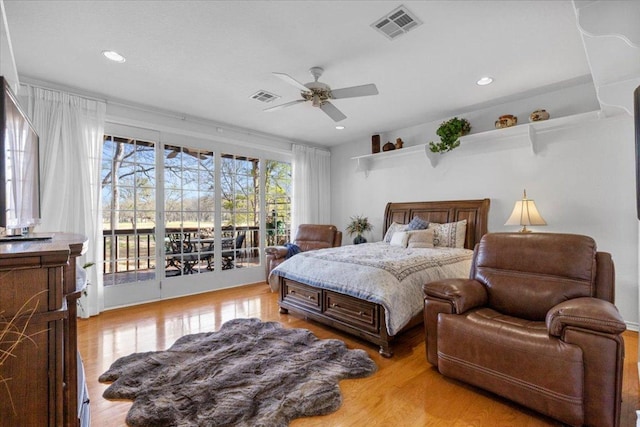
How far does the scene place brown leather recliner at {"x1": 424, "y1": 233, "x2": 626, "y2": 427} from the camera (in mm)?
1538

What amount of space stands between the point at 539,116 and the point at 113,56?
4.48 metres

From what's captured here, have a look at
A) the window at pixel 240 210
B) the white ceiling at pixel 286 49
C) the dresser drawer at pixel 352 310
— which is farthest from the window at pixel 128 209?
the dresser drawer at pixel 352 310

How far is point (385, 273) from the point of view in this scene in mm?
2631

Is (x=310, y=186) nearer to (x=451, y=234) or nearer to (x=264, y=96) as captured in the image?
(x=264, y=96)

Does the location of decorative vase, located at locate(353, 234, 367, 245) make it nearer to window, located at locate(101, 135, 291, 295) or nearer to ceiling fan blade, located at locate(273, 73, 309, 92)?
window, located at locate(101, 135, 291, 295)

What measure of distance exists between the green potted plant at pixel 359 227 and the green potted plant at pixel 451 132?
1.82m

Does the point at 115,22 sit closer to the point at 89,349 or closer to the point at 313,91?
the point at 313,91

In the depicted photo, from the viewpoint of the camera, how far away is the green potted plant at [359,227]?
539 centimetres

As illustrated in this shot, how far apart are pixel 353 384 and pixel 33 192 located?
2.48m

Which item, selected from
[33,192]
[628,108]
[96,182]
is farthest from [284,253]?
[628,108]

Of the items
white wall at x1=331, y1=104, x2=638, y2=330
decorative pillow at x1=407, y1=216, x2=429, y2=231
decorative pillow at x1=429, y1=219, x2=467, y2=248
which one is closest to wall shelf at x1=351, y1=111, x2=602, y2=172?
white wall at x1=331, y1=104, x2=638, y2=330

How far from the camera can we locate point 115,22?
7.25 feet

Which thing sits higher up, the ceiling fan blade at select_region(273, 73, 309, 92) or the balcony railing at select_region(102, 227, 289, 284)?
the ceiling fan blade at select_region(273, 73, 309, 92)

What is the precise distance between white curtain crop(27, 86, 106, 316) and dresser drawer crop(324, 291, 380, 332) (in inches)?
106
